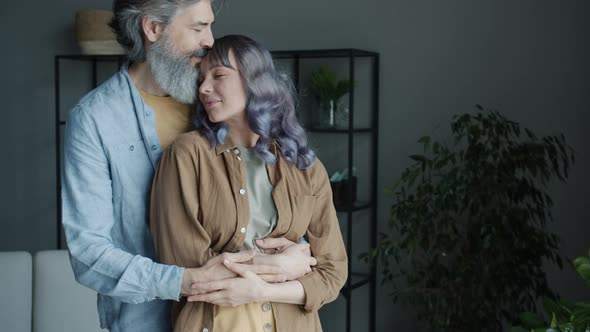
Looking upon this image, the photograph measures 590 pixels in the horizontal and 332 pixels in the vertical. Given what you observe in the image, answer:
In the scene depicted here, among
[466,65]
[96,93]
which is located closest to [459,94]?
[466,65]

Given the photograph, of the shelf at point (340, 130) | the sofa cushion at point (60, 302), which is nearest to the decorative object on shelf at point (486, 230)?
the shelf at point (340, 130)

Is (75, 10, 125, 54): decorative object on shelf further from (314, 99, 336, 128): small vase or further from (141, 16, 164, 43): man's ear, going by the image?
(141, 16, 164, 43): man's ear

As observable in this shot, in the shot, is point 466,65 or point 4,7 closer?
point 466,65

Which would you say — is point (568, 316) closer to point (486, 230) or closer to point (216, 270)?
point (486, 230)

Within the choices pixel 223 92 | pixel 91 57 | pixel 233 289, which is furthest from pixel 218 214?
pixel 91 57

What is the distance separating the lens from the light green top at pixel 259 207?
1801 mm

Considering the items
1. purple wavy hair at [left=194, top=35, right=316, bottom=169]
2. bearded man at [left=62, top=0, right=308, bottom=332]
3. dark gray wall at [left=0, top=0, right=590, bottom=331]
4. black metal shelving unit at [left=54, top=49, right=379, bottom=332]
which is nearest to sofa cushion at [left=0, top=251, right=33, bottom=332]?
bearded man at [left=62, top=0, right=308, bottom=332]

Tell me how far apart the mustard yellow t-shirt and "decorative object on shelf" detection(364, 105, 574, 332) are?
165 cm

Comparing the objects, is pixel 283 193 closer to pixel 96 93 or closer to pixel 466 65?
pixel 96 93

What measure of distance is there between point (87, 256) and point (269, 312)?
17.4 inches

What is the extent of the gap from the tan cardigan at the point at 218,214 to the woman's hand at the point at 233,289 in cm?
7

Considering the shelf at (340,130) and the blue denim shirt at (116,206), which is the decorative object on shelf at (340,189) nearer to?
the shelf at (340,130)

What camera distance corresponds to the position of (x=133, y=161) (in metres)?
1.79

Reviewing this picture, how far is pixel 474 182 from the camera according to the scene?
3283 millimetres
